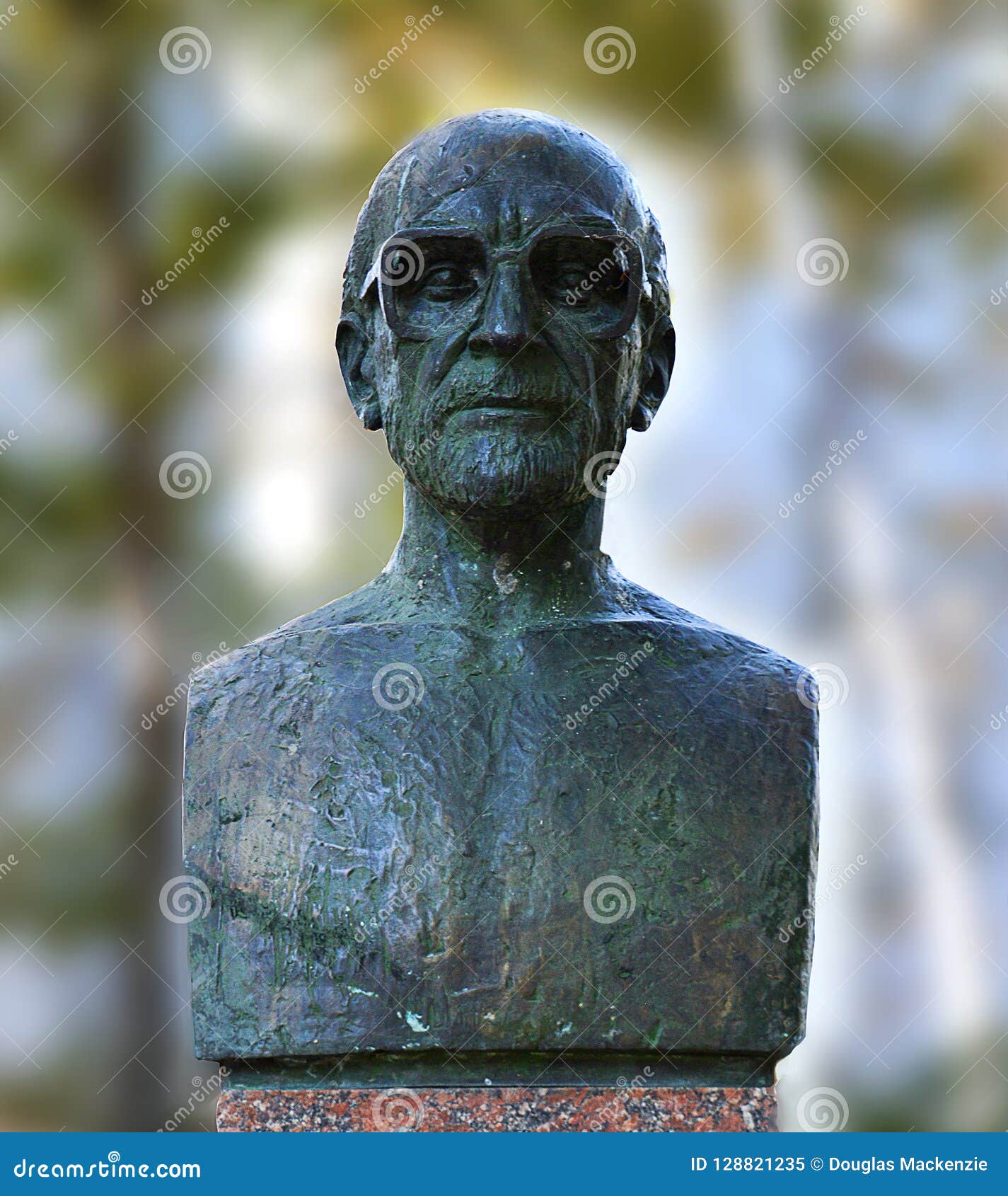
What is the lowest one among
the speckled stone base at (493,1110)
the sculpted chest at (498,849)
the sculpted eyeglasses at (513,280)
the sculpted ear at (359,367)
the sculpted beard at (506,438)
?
the speckled stone base at (493,1110)

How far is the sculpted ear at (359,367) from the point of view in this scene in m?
4.11

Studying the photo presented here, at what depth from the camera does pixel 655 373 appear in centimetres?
416

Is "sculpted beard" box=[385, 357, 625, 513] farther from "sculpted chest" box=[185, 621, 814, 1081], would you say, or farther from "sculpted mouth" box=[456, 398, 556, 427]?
"sculpted chest" box=[185, 621, 814, 1081]

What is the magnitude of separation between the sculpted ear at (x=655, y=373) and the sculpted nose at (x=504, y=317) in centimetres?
41

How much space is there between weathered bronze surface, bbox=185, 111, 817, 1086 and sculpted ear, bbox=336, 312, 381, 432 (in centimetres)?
8

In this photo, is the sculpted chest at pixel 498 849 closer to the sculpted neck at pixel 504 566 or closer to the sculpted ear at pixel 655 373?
the sculpted neck at pixel 504 566

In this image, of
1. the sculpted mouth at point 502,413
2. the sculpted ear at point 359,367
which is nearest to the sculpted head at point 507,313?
the sculpted mouth at point 502,413

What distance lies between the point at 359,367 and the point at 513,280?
19.0 inches

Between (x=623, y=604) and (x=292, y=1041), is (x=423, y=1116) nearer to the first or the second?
(x=292, y=1041)

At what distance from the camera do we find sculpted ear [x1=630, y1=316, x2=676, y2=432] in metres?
4.12

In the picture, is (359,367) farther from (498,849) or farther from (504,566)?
(498,849)

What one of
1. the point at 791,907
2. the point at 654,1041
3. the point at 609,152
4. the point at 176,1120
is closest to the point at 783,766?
the point at 791,907

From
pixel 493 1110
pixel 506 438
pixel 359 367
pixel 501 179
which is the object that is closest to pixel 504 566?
pixel 506 438

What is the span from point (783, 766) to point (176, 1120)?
A: 105 inches
